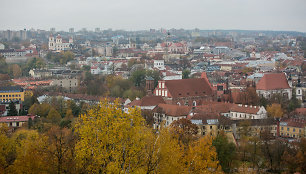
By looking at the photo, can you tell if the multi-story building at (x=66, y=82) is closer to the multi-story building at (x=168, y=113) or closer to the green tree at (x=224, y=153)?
the multi-story building at (x=168, y=113)

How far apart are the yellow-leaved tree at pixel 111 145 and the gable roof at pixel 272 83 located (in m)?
23.6

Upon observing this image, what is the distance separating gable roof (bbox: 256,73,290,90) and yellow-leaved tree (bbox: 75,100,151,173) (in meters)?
23.6

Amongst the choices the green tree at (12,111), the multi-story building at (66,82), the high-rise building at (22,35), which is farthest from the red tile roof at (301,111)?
the high-rise building at (22,35)

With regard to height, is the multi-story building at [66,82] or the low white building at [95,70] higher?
the low white building at [95,70]

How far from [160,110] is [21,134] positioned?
8754 millimetres

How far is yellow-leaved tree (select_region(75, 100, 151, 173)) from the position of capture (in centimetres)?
1311

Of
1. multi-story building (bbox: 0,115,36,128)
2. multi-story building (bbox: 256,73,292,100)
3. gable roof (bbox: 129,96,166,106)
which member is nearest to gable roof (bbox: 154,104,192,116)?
gable roof (bbox: 129,96,166,106)

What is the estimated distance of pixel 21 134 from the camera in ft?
75.4

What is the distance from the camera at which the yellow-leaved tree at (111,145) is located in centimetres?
1311

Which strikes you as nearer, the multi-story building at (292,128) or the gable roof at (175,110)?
the multi-story building at (292,128)

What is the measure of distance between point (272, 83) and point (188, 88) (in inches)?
268

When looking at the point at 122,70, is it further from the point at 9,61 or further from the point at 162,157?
the point at 162,157

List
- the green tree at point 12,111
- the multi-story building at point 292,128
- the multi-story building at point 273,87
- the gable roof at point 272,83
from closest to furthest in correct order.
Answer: the multi-story building at point 292,128
the green tree at point 12,111
the multi-story building at point 273,87
the gable roof at point 272,83

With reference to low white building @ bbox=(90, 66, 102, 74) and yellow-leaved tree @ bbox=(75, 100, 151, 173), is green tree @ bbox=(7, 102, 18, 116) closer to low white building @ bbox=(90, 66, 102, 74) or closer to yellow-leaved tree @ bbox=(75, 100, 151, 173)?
yellow-leaved tree @ bbox=(75, 100, 151, 173)
